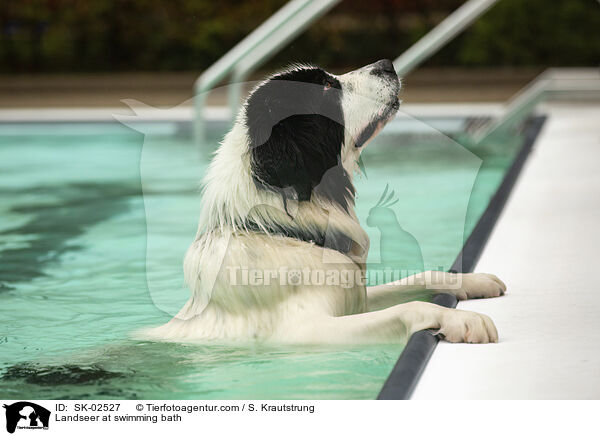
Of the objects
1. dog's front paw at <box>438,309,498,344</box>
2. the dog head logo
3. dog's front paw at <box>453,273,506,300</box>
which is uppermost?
dog's front paw at <box>453,273,506,300</box>

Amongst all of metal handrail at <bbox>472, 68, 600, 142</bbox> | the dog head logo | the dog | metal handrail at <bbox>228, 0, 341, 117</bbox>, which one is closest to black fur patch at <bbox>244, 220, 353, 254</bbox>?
the dog

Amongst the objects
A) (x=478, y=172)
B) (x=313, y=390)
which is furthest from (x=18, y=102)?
(x=313, y=390)

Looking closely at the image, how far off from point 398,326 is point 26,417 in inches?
47.9

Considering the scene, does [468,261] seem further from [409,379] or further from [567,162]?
[567,162]

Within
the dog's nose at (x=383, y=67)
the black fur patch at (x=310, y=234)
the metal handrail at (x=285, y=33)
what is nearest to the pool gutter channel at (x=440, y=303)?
the black fur patch at (x=310, y=234)

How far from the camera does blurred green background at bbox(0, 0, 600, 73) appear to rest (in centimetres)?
1923

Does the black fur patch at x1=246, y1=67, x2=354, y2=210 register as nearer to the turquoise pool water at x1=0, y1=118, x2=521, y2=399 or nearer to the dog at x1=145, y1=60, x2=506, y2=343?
the dog at x1=145, y1=60, x2=506, y2=343

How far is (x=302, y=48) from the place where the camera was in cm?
1861

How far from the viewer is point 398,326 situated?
10.1 feet

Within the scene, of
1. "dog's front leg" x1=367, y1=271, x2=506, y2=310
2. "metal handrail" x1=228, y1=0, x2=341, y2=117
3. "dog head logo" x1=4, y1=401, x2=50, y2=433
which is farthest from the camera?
"metal handrail" x1=228, y1=0, x2=341, y2=117

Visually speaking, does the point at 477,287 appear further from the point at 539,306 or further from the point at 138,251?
the point at 138,251

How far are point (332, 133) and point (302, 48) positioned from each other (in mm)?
15725

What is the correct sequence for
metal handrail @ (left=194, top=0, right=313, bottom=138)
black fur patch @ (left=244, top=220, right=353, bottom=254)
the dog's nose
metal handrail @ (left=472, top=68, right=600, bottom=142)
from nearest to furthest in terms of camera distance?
black fur patch @ (left=244, top=220, right=353, bottom=254) < the dog's nose < metal handrail @ (left=194, top=0, right=313, bottom=138) < metal handrail @ (left=472, top=68, right=600, bottom=142)

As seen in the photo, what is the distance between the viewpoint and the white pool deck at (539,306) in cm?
270
